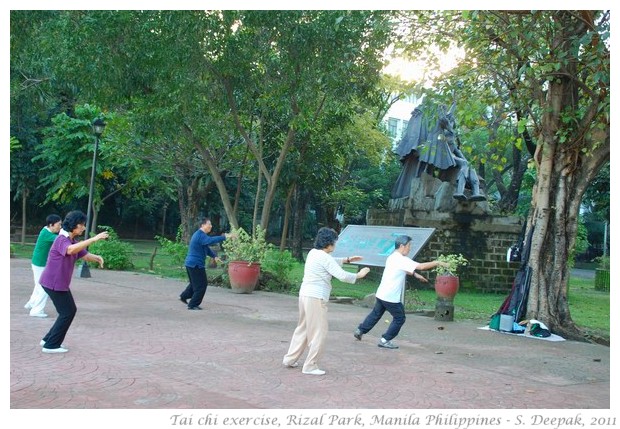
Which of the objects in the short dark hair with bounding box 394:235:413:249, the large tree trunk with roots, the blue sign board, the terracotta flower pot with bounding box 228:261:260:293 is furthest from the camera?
the terracotta flower pot with bounding box 228:261:260:293

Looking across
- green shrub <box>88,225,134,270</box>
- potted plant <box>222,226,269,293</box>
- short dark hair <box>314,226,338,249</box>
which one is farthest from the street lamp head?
short dark hair <box>314,226,338,249</box>

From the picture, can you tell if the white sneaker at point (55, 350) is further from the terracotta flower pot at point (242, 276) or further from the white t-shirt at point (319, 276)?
the terracotta flower pot at point (242, 276)

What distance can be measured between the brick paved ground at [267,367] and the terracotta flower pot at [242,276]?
314cm

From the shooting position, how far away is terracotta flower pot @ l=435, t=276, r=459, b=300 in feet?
40.0

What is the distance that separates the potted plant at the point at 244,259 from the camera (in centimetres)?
1553

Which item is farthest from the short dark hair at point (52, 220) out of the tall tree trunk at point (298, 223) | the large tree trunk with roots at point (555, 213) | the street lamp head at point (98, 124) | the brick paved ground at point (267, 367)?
the tall tree trunk at point (298, 223)

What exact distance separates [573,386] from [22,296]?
32.5 ft

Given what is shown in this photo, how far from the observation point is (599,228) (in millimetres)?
51625

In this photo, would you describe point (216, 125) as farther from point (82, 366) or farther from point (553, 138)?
point (82, 366)

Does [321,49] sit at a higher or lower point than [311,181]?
higher

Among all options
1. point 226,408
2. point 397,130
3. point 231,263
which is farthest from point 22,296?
point 397,130

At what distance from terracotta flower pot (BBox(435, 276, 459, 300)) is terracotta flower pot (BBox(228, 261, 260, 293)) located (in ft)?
16.0

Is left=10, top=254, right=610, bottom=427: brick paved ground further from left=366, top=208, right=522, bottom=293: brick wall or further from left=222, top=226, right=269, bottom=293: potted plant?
left=366, top=208, right=522, bottom=293: brick wall

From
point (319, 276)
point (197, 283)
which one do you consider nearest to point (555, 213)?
point (319, 276)
